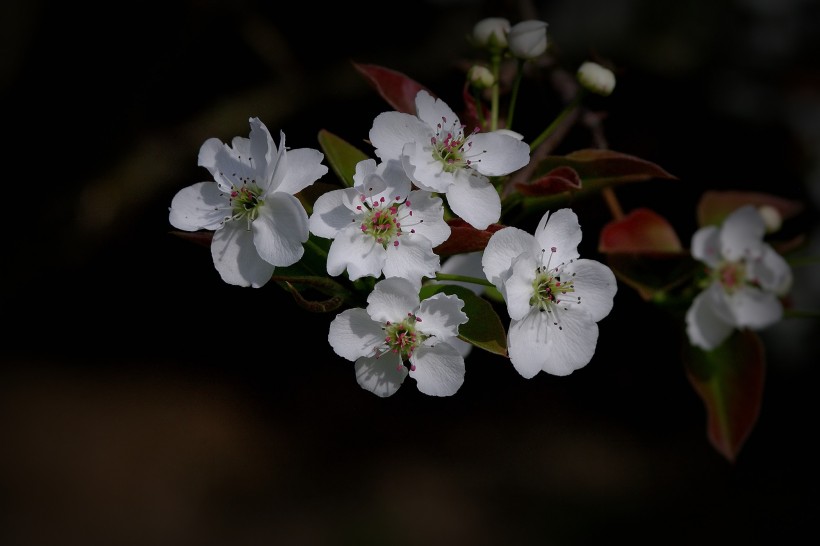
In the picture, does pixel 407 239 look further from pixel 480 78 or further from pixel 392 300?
pixel 480 78

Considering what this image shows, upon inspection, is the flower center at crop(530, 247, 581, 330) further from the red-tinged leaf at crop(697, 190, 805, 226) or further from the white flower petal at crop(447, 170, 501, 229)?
Answer: the red-tinged leaf at crop(697, 190, 805, 226)

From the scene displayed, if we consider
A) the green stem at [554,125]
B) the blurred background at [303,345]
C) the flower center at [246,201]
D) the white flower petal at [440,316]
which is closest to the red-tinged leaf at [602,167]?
the green stem at [554,125]

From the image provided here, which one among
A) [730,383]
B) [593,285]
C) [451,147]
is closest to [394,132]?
[451,147]

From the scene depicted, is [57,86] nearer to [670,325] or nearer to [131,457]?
[131,457]

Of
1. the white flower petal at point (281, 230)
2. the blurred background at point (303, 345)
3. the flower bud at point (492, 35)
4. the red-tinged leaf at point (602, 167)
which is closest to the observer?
the white flower petal at point (281, 230)

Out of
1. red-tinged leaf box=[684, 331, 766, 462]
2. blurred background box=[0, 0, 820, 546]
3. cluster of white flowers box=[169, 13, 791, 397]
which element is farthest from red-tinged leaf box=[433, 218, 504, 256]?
blurred background box=[0, 0, 820, 546]

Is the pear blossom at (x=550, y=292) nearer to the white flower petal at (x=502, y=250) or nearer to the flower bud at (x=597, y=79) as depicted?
the white flower petal at (x=502, y=250)

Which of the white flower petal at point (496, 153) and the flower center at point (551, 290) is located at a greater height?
the white flower petal at point (496, 153)
